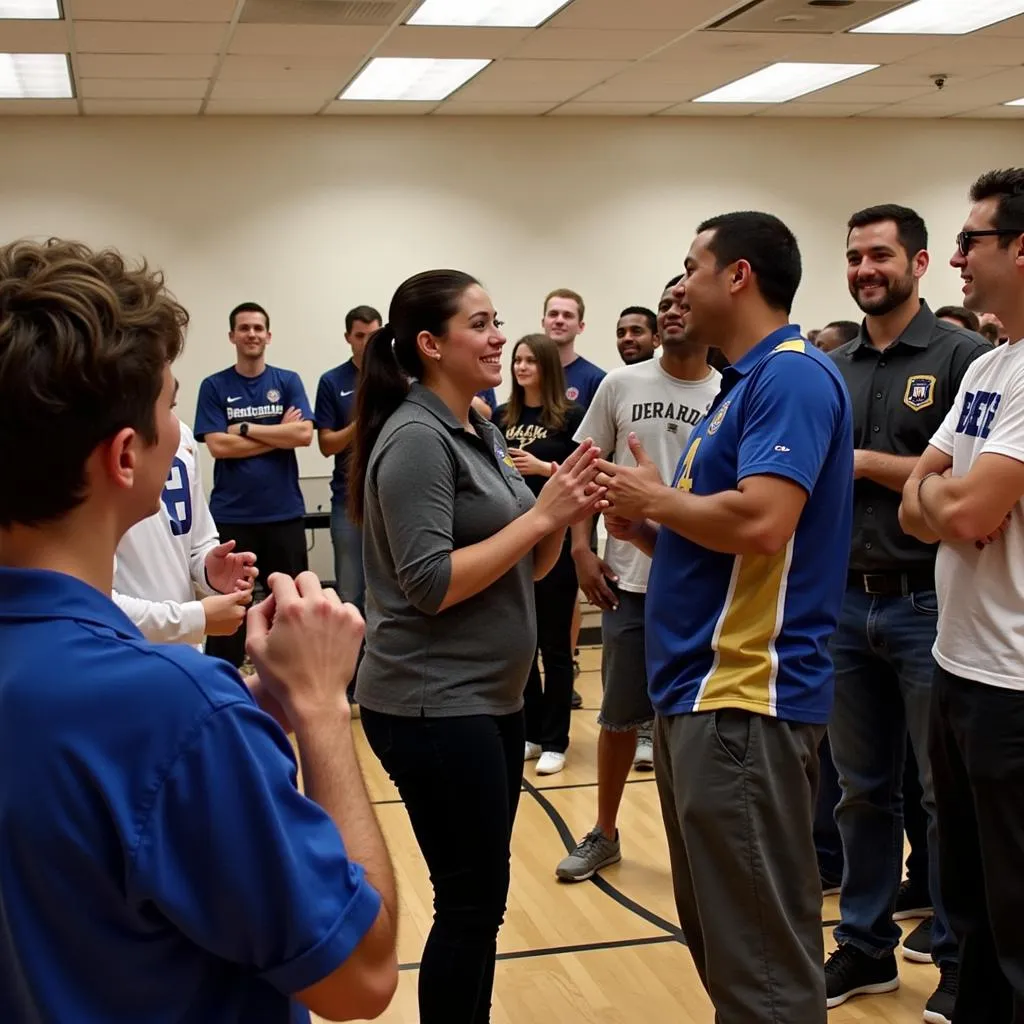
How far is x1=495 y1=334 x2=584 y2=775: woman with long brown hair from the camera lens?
5.19m

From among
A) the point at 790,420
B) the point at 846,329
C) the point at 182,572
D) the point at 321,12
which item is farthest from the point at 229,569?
the point at 321,12

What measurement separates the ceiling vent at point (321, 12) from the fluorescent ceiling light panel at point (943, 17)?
2662mm

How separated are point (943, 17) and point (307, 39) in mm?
3478

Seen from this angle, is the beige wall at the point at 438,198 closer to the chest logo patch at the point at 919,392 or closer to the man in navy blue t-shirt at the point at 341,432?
the man in navy blue t-shirt at the point at 341,432

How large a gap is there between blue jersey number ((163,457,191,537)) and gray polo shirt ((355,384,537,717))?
580 mm

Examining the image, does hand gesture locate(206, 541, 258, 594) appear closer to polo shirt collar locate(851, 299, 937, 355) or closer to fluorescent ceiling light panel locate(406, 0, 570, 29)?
polo shirt collar locate(851, 299, 937, 355)

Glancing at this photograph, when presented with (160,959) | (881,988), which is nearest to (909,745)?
(881,988)

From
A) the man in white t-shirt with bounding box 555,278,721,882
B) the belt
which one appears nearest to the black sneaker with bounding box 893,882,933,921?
the man in white t-shirt with bounding box 555,278,721,882

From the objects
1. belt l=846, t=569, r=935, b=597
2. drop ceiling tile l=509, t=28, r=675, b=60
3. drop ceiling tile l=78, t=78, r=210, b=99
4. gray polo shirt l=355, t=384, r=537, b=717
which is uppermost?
drop ceiling tile l=78, t=78, r=210, b=99

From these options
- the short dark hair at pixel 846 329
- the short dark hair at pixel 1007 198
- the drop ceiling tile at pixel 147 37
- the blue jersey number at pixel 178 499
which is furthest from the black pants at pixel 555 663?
the drop ceiling tile at pixel 147 37

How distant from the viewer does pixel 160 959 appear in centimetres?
95

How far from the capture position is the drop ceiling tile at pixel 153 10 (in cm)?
541

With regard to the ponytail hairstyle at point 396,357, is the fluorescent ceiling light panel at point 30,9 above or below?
above

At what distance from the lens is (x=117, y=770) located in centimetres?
90
